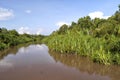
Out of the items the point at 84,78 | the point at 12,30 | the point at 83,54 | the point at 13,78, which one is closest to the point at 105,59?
the point at 84,78

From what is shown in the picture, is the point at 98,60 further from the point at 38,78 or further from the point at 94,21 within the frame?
the point at 94,21

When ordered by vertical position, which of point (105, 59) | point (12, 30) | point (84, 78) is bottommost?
point (84, 78)

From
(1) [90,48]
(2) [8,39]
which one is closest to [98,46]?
(1) [90,48]

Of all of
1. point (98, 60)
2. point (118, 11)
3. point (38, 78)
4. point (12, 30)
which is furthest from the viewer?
point (12, 30)

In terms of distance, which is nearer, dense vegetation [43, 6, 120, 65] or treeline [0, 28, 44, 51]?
dense vegetation [43, 6, 120, 65]

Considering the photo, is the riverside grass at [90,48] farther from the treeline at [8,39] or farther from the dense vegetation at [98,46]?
the treeline at [8,39]

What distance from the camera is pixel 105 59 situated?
17.4 metres

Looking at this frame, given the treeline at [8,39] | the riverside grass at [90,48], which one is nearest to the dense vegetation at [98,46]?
the riverside grass at [90,48]

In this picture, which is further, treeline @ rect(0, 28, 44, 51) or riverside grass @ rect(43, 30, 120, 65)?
→ treeline @ rect(0, 28, 44, 51)

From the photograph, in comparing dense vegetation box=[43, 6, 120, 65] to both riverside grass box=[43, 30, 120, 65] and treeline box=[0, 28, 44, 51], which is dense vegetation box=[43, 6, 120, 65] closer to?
riverside grass box=[43, 30, 120, 65]

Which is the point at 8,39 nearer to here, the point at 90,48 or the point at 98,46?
the point at 90,48

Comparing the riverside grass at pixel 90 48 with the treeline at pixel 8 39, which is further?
the treeline at pixel 8 39

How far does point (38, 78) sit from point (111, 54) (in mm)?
6769

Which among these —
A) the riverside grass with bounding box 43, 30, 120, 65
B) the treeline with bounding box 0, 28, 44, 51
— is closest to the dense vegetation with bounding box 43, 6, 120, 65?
the riverside grass with bounding box 43, 30, 120, 65
